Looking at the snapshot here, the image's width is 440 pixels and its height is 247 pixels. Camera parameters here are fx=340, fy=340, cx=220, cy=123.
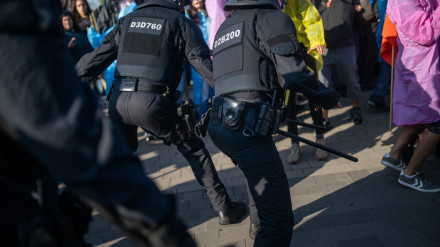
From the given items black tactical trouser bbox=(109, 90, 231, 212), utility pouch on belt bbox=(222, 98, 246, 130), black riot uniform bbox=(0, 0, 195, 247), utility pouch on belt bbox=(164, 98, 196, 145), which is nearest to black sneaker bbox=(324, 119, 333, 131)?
black tactical trouser bbox=(109, 90, 231, 212)

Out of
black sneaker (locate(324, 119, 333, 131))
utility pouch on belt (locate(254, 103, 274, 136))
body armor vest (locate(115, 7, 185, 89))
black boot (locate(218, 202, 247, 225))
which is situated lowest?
black sneaker (locate(324, 119, 333, 131))

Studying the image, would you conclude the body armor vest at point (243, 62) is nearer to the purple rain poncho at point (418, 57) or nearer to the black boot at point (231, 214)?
the black boot at point (231, 214)

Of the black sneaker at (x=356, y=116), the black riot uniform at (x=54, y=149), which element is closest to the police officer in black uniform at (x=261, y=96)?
the black riot uniform at (x=54, y=149)

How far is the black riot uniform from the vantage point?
93cm

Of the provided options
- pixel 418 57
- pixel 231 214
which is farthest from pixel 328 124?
pixel 231 214

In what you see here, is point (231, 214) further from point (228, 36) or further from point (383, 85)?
point (383, 85)

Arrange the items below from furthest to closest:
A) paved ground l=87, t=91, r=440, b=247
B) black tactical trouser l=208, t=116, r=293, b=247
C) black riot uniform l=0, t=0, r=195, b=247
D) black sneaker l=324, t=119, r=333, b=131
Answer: black sneaker l=324, t=119, r=333, b=131, paved ground l=87, t=91, r=440, b=247, black tactical trouser l=208, t=116, r=293, b=247, black riot uniform l=0, t=0, r=195, b=247

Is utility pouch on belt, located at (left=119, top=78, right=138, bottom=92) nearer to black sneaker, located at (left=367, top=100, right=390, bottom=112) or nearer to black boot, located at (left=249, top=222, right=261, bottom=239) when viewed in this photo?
black boot, located at (left=249, top=222, right=261, bottom=239)

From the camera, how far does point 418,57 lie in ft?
9.99

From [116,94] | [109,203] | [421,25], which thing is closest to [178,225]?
[109,203]

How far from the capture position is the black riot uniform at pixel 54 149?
0.93 m

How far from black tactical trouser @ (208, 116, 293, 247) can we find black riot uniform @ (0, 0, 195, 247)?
3.53 ft

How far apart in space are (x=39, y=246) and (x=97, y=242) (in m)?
2.07

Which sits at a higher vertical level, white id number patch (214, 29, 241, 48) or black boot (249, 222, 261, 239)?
white id number patch (214, 29, 241, 48)
